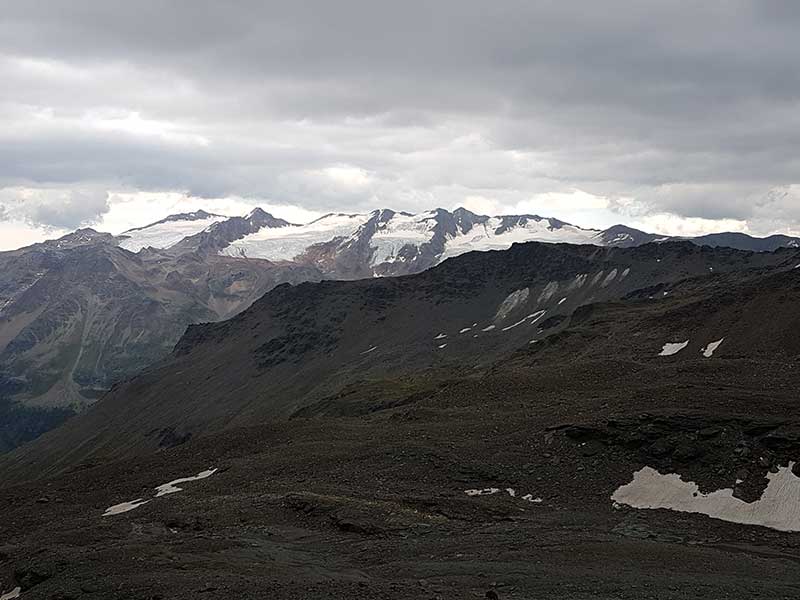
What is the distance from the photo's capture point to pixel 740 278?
155875 millimetres

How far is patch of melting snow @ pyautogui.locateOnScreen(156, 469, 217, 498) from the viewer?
45.8 meters

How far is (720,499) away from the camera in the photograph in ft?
123

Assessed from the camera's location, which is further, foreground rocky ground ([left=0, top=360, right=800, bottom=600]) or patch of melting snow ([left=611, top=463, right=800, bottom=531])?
patch of melting snow ([left=611, top=463, right=800, bottom=531])

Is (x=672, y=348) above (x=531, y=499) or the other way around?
above

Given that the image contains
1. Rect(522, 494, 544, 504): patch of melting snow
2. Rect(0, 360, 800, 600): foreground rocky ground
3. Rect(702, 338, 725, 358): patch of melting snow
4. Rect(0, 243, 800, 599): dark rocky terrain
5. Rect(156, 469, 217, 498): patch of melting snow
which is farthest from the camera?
Rect(702, 338, 725, 358): patch of melting snow

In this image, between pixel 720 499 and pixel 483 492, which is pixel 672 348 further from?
pixel 483 492

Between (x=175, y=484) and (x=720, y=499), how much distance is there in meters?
30.7

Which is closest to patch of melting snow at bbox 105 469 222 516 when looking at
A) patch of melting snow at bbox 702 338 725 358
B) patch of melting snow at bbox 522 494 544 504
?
patch of melting snow at bbox 522 494 544 504

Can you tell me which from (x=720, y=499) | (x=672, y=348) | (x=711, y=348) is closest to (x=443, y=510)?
(x=720, y=499)

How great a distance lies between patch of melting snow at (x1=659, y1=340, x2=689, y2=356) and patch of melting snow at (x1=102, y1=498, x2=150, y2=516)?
204 ft

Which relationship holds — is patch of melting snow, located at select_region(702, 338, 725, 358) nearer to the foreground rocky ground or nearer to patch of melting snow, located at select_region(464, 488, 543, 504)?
the foreground rocky ground

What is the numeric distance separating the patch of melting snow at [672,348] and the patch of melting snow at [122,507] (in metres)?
62.2

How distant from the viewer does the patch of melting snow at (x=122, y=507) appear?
139 ft

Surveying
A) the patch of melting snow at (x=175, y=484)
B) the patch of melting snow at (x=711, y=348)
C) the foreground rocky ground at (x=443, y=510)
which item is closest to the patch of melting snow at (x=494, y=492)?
the foreground rocky ground at (x=443, y=510)
